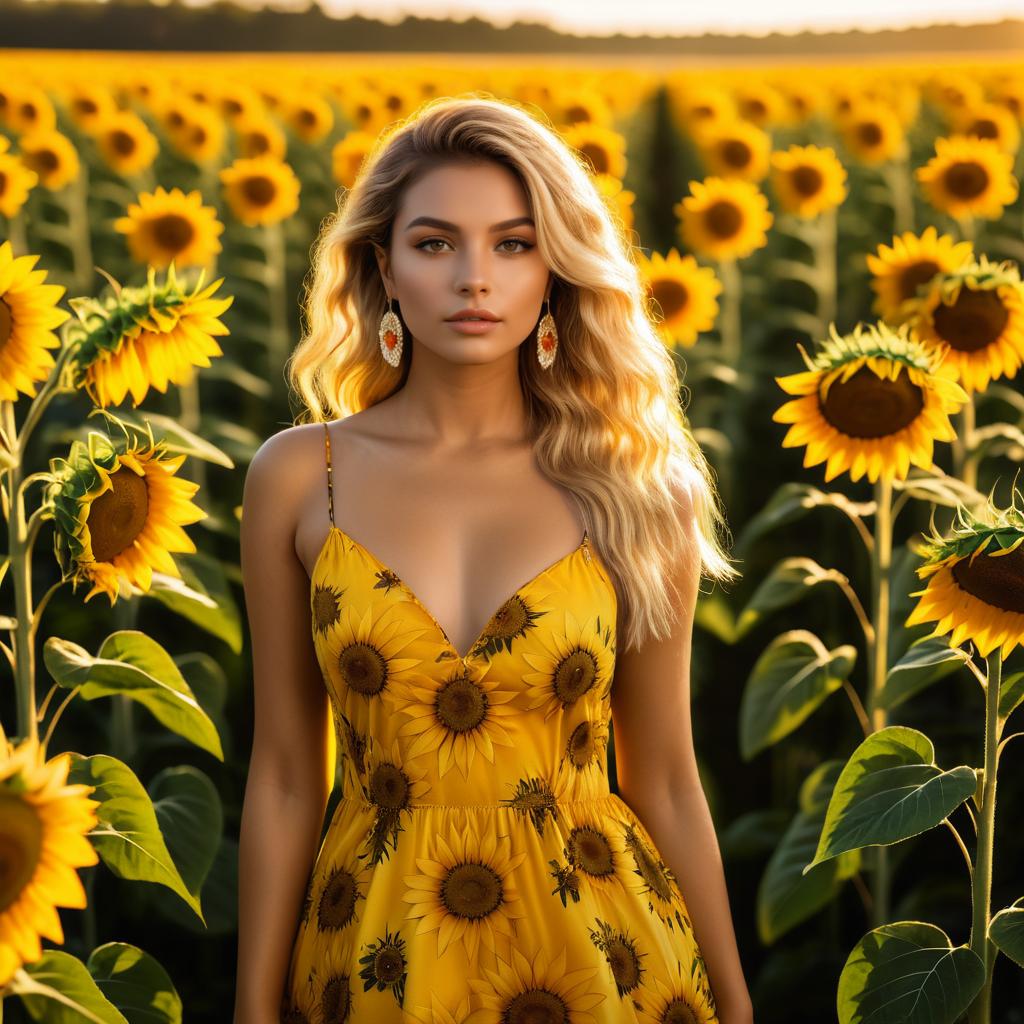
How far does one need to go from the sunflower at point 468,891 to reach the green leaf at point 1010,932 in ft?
2.31

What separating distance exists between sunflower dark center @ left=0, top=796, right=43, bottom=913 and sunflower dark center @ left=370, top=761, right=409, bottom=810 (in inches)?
29.7

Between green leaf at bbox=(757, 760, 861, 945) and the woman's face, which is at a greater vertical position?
the woman's face

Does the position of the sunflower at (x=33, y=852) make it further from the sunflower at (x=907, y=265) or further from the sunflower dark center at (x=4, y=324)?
the sunflower at (x=907, y=265)

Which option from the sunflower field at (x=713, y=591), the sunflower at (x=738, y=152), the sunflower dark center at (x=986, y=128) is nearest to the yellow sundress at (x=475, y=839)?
the sunflower field at (x=713, y=591)

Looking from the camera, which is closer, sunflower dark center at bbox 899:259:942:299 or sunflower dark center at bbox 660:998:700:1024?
sunflower dark center at bbox 660:998:700:1024

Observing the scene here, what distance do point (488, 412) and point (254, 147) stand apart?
5.48 meters

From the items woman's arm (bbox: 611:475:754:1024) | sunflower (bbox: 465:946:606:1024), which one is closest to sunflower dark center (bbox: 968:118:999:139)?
woman's arm (bbox: 611:475:754:1024)

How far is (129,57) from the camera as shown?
60.8 ft

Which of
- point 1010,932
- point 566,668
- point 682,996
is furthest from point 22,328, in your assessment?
point 1010,932

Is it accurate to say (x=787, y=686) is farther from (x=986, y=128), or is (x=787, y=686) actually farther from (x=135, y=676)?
(x=986, y=128)

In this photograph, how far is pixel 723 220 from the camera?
6469 mm

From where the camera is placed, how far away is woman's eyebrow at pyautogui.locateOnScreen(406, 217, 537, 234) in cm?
224

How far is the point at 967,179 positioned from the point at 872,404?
332 cm

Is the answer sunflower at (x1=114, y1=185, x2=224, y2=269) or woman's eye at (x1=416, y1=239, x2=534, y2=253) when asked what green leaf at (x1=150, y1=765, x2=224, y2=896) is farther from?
sunflower at (x1=114, y1=185, x2=224, y2=269)
